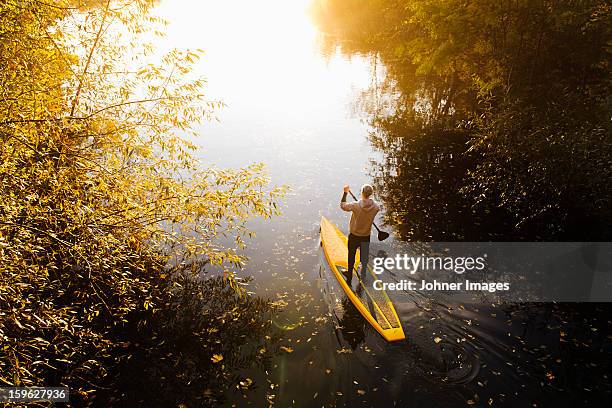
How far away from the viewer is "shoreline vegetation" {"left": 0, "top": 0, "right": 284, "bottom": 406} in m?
4.64

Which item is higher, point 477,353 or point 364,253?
point 364,253

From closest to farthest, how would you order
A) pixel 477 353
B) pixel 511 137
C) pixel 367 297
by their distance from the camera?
pixel 477 353, pixel 367 297, pixel 511 137

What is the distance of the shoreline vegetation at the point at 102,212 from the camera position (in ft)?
15.2

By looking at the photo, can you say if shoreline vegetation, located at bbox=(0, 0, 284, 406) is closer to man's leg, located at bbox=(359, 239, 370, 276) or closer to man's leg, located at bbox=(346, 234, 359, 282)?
man's leg, located at bbox=(346, 234, 359, 282)

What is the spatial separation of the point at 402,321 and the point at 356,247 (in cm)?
197

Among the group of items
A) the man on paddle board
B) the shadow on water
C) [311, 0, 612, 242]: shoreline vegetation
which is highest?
[311, 0, 612, 242]: shoreline vegetation

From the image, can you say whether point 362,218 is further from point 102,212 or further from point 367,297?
point 102,212

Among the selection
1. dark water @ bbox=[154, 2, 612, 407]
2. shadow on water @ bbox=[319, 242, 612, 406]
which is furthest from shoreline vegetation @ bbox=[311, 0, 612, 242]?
shadow on water @ bbox=[319, 242, 612, 406]

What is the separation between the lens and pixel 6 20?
4.46m

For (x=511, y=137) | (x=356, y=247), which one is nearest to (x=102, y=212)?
(x=356, y=247)

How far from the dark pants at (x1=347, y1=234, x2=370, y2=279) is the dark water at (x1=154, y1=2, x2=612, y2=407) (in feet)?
2.83

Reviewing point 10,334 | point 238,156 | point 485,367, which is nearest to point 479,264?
point 485,367

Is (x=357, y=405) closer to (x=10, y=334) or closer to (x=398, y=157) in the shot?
(x=10, y=334)

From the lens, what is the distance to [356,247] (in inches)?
356
